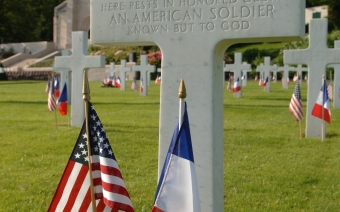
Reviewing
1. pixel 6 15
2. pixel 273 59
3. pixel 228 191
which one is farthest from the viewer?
pixel 6 15

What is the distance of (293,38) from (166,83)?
40.5 inches

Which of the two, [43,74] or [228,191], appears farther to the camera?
[43,74]

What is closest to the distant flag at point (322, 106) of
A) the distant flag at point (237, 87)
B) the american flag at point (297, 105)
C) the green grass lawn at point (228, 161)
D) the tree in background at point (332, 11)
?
the american flag at point (297, 105)

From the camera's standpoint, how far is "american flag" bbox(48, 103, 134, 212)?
362 cm

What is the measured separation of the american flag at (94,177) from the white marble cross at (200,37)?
0.71 metres

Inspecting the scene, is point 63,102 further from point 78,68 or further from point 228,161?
point 228,161

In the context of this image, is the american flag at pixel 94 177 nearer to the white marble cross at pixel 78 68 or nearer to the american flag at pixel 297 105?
the american flag at pixel 297 105

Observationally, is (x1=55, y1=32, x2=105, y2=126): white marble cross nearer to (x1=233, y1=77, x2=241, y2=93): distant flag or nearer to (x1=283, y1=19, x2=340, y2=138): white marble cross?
(x1=283, y1=19, x2=340, y2=138): white marble cross

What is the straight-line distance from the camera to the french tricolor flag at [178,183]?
10.8ft

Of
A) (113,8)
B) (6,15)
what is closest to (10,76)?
(6,15)

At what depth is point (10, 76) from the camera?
155ft

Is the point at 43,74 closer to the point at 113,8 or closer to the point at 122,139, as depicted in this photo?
the point at 122,139

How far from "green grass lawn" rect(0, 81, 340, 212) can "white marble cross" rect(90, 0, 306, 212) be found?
0.75 ft

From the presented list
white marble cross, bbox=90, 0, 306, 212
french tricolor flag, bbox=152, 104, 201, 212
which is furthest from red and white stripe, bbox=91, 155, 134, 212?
white marble cross, bbox=90, 0, 306, 212
